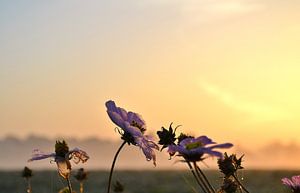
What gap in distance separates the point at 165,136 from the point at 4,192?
22274 millimetres

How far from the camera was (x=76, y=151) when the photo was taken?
171 inches

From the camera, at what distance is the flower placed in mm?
4160

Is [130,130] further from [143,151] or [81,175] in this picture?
[81,175]

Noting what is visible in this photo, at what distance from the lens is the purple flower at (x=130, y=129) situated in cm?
402

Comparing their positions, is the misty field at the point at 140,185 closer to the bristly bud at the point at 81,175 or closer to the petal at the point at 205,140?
the bristly bud at the point at 81,175

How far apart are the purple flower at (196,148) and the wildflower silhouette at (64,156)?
0.77 m

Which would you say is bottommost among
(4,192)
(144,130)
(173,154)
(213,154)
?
(213,154)

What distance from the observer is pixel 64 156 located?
4.33 metres

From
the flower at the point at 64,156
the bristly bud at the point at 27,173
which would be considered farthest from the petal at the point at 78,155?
the bristly bud at the point at 27,173

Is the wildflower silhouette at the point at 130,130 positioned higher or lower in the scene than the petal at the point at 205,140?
higher

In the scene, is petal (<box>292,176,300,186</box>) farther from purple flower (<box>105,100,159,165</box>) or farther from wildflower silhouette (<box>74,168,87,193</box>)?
wildflower silhouette (<box>74,168,87,193</box>)

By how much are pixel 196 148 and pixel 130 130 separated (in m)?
0.83

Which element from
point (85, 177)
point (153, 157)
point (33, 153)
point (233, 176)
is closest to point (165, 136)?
point (153, 157)

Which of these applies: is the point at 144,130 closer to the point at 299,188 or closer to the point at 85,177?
the point at 299,188
